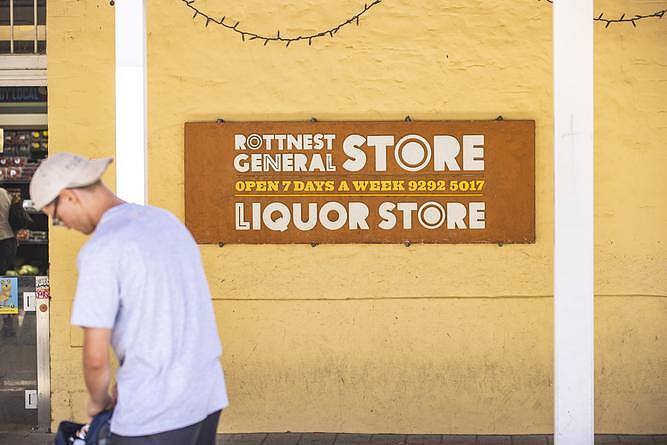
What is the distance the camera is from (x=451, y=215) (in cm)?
684

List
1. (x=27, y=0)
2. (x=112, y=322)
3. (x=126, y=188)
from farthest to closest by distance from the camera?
(x=27, y=0)
(x=126, y=188)
(x=112, y=322)

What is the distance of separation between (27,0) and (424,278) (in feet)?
11.4

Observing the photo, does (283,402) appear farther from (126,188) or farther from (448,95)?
(448,95)

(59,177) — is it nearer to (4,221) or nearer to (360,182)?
(360,182)

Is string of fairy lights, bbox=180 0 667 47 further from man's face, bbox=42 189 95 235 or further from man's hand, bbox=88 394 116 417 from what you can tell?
man's hand, bbox=88 394 116 417

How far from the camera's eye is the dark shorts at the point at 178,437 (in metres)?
3.45

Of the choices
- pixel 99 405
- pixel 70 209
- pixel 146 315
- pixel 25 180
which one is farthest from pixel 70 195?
pixel 25 180

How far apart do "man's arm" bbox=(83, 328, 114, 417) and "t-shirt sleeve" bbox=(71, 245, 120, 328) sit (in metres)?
0.04

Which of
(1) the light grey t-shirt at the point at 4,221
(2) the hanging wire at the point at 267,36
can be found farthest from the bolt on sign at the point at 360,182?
(1) the light grey t-shirt at the point at 4,221

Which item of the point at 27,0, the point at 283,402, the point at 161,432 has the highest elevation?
the point at 27,0

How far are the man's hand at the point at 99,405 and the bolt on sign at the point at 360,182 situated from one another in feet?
11.0

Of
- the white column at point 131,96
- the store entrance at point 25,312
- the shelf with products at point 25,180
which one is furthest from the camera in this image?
the shelf with products at point 25,180

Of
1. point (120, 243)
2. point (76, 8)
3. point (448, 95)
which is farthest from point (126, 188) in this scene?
point (120, 243)

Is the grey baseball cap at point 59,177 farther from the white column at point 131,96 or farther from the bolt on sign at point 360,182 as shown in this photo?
the bolt on sign at point 360,182
